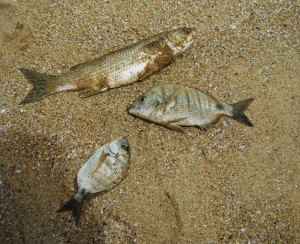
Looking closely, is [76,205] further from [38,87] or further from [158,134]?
[38,87]

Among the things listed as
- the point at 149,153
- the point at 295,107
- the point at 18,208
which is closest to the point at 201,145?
the point at 149,153

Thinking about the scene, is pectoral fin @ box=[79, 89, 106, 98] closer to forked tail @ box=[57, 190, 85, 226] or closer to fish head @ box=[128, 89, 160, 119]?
fish head @ box=[128, 89, 160, 119]

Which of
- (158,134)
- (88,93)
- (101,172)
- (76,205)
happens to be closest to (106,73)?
(88,93)

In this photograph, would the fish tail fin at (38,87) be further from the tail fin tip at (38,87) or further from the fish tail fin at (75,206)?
the fish tail fin at (75,206)

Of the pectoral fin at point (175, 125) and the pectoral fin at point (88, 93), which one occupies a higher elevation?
the pectoral fin at point (88, 93)

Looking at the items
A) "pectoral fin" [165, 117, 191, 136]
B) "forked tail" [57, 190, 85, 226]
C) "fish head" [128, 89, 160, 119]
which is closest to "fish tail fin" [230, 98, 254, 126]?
"pectoral fin" [165, 117, 191, 136]

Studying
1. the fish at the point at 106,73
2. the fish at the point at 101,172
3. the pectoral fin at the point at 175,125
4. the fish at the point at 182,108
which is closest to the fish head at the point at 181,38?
the fish at the point at 106,73

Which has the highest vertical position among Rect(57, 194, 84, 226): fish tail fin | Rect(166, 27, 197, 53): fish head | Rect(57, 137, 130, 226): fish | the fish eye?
Rect(166, 27, 197, 53): fish head
